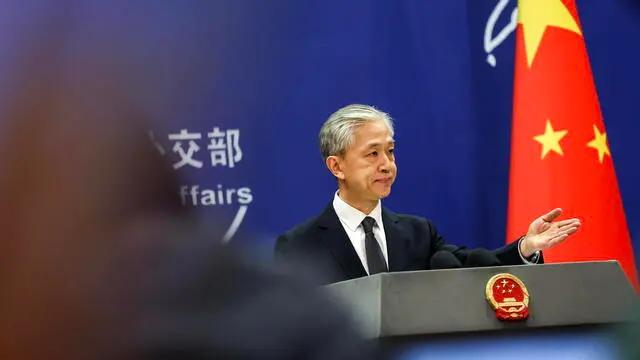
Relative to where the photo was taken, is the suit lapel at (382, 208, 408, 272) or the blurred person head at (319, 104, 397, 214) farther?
the blurred person head at (319, 104, 397, 214)

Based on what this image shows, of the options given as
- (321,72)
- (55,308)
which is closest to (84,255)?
(55,308)

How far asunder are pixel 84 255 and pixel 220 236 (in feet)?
0.16

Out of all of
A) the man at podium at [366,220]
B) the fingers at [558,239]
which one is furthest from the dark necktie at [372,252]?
the fingers at [558,239]

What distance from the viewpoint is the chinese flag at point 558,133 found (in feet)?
11.3

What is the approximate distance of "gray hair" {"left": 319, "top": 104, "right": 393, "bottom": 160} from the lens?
2504 millimetres

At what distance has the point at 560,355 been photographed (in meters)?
1.62

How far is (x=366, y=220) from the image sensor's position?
245 cm

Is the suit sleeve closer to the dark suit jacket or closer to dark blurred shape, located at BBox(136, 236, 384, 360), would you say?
the dark suit jacket

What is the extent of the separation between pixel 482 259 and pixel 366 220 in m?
0.40

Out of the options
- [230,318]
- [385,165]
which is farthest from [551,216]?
[230,318]

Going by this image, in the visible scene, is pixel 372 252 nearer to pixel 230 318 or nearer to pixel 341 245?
pixel 341 245

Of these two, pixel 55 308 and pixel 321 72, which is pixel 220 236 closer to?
pixel 55 308

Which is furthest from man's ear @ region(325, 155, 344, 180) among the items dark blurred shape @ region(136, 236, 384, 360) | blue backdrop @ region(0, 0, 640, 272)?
dark blurred shape @ region(136, 236, 384, 360)

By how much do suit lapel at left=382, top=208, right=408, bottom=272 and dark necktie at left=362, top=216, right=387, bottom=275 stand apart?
24 millimetres
